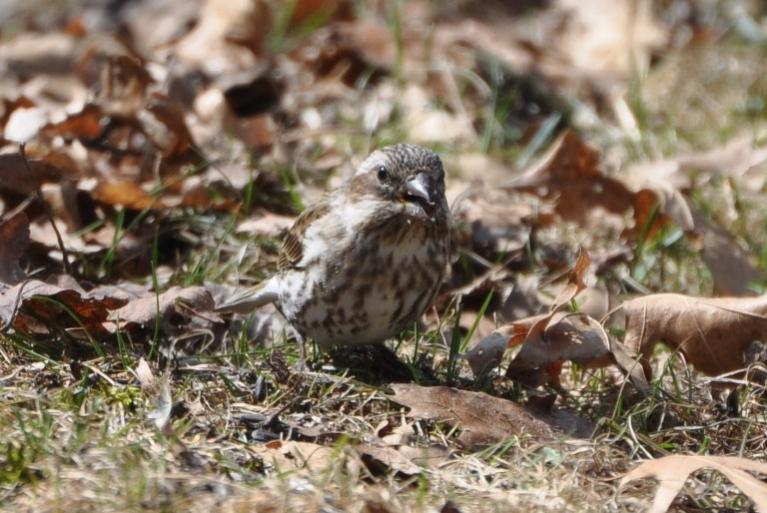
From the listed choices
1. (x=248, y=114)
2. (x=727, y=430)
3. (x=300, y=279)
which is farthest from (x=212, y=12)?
(x=727, y=430)

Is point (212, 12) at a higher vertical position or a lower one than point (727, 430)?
higher

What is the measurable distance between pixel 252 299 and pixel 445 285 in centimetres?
100

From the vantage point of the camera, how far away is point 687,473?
4188 millimetres

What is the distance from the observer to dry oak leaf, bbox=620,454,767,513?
4.06 metres

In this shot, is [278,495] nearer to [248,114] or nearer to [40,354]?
[40,354]

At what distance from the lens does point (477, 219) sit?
6566 millimetres

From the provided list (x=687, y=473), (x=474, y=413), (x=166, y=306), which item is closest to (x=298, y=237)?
(x=166, y=306)

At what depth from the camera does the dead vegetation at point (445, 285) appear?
4.26 metres

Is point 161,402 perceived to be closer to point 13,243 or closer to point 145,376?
point 145,376

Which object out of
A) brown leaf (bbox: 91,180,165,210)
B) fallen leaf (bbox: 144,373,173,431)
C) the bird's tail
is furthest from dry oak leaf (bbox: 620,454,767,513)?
brown leaf (bbox: 91,180,165,210)

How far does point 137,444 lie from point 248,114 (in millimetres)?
3980

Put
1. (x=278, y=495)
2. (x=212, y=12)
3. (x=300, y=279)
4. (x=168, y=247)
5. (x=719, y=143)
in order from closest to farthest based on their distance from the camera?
(x=278, y=495)
(x=300, y=279)
(x=168, y=247)
(x=719, y=143)
(x=212, y=12)

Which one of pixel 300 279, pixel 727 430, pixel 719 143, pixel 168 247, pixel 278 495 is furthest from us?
pixel 719 143

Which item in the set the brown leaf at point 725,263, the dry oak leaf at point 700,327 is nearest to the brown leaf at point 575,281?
the dry oak leaf at point 700,327
